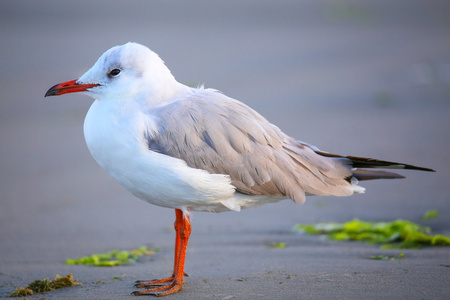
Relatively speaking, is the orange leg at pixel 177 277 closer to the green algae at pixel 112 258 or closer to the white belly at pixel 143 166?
the white belly at pixel 143 166

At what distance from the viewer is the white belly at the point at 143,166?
4.43 meters

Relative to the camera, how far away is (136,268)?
536 cm

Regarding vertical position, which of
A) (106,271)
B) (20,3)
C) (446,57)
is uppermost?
(20,3)

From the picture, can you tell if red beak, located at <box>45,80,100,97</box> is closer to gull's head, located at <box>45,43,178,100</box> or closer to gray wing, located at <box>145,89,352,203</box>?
gull's head, located at <box>45,43,178,100</box>

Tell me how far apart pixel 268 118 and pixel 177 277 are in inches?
244

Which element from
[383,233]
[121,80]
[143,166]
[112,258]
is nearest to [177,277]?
[143,166]

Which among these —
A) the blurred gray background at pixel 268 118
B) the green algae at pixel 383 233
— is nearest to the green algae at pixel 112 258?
the blurred gray background at pixel 268 118

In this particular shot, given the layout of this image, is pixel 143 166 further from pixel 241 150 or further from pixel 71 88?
pixel 71 88

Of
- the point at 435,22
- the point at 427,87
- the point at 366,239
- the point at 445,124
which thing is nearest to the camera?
the point at 366,239

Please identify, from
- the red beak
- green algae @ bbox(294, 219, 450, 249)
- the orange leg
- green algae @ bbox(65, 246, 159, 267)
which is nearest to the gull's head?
the red beak

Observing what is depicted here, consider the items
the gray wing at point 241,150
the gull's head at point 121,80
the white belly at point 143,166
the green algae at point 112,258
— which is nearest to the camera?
the white belly at point 143,166

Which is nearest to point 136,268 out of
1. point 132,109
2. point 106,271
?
point 106,271

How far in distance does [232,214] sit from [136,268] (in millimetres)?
2061

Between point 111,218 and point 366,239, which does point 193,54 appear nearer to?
point 111,218
